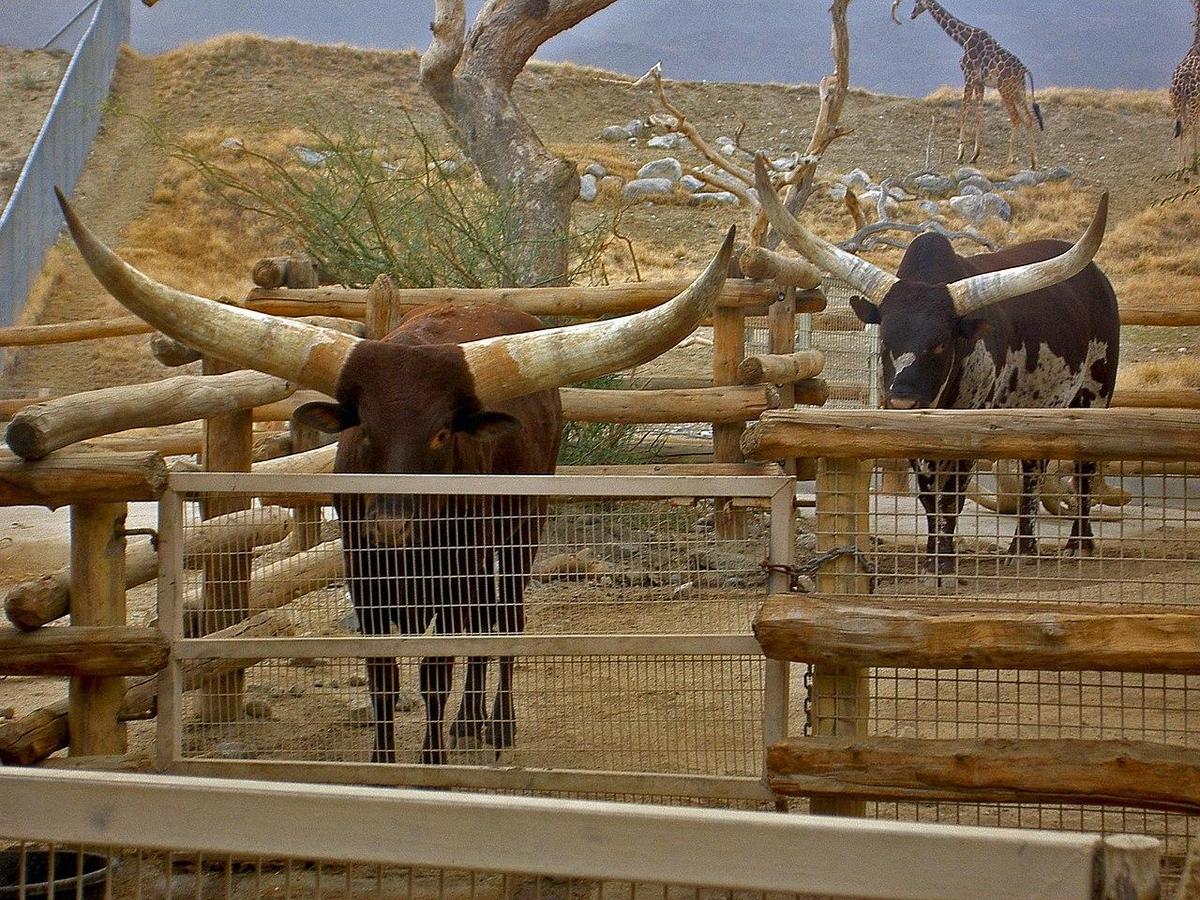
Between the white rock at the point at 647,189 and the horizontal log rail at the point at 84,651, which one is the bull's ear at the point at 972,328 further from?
the white rock at the point at 647,189

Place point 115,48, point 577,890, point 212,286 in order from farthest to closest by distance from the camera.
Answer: point 115,48
point 212,286
point 577,890

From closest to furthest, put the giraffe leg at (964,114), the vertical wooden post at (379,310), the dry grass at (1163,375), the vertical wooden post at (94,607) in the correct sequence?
the vertical wooden post at (94,607) < the vertical wooden post at (379,310) < the dry grass at (1163,375) < the giraffe leg at (964,114)

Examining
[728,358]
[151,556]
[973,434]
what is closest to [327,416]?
[151,556]

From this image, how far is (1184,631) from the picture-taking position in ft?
9.36

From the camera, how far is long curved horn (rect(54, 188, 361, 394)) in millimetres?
3744

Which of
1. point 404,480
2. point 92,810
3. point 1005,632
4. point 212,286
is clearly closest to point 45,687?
point 404,480

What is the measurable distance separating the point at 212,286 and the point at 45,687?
15.2 metres

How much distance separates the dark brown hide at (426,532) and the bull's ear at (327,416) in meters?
0.01

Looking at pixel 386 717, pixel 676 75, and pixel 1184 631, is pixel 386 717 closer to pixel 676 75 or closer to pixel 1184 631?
pixel 1184 631

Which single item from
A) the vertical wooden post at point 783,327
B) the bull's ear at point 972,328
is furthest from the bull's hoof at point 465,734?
the vertical wooden post at point 783,327

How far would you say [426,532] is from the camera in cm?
362

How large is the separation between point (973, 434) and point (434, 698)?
172cm

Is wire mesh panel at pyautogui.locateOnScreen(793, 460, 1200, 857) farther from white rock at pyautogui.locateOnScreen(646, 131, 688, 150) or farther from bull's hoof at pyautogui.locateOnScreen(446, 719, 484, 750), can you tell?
white rock at pyautogui.locateOnScreen(646, 131, 688, 150)

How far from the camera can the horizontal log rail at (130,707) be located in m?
3.52
